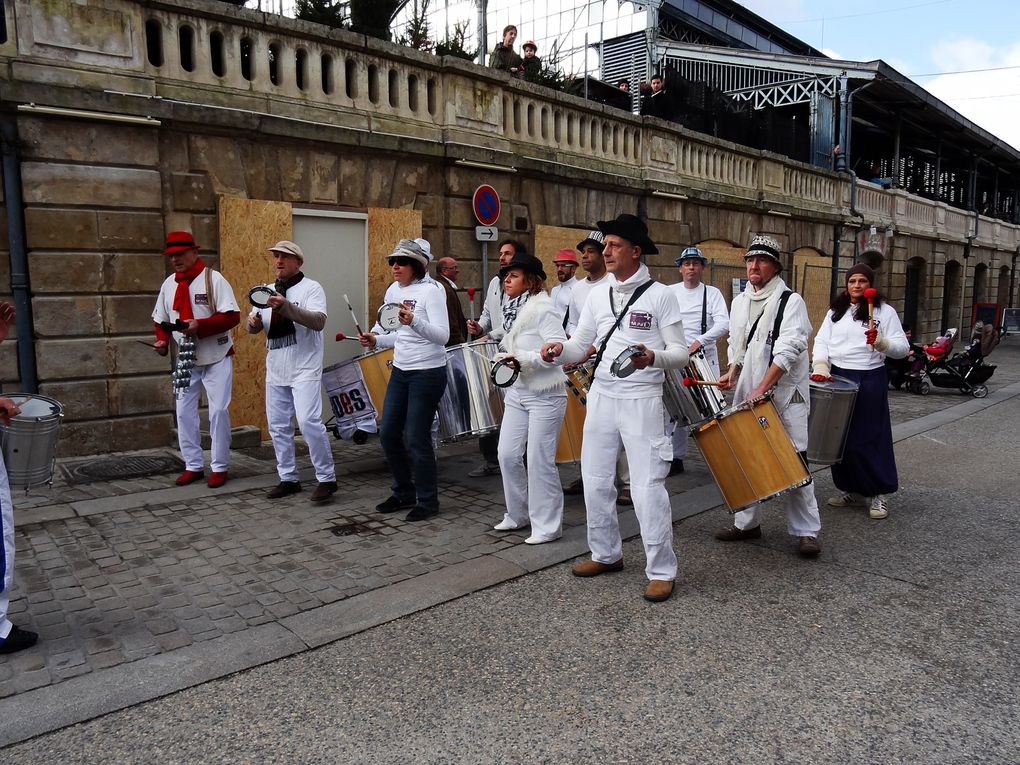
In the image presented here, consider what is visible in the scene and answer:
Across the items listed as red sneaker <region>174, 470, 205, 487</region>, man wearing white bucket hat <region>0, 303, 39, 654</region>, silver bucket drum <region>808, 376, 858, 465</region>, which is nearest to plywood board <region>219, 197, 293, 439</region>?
red sneaker <region>174, 470, 205, 487</region>

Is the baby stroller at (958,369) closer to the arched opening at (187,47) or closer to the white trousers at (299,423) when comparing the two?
the white trousers at (299,423)

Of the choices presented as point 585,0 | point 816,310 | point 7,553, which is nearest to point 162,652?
point 7,553

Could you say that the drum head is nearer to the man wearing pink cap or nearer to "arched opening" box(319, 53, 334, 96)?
the man wearing pink cap

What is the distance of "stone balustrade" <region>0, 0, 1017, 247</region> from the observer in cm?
688

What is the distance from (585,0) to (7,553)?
2353 cm

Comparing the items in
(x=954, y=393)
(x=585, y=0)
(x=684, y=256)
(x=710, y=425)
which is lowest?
(x=954, y=393)

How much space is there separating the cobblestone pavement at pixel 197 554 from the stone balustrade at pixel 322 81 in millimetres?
3621

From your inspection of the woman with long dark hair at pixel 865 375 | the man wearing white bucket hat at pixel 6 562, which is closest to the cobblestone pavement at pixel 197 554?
the man wearing white bucket hat at pixel 6 562

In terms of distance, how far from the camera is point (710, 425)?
4465 mm

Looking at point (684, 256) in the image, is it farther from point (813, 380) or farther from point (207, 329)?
point (207, 329)

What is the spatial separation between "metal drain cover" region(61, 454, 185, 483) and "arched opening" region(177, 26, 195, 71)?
374 centimetres

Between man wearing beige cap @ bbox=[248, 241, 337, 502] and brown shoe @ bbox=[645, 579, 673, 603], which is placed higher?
man wearing beige cap @ bbox=[248, 241, 337, 502]

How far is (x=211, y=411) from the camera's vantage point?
6344 mm

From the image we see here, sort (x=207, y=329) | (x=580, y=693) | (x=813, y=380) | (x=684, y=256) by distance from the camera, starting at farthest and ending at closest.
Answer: (x=684, y=256)
(x=207, y=329)
(x=813, y=380)
(x=580, y=693)
